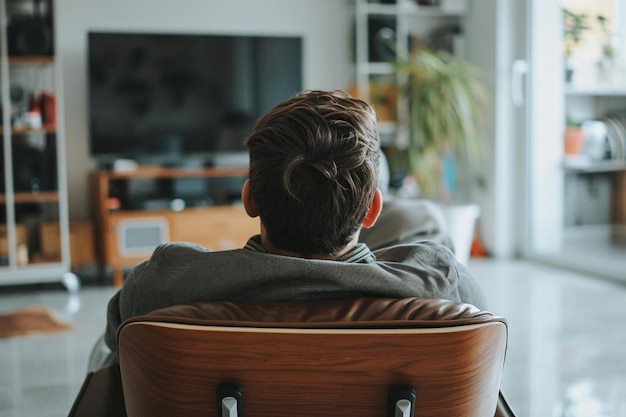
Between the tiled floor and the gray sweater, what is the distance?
159 cm

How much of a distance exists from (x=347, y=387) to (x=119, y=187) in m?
4.43

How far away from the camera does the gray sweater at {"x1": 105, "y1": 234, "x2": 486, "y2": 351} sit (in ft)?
3.29

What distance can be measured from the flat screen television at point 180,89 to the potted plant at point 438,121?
3.09ft

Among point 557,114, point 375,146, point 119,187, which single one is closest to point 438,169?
point 557,114

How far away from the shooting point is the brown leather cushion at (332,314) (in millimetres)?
906

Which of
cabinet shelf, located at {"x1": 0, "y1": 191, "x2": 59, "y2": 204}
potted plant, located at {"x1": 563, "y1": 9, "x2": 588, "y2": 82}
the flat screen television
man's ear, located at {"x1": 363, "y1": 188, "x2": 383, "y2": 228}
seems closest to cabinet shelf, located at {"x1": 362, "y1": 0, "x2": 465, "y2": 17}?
the flat screen television

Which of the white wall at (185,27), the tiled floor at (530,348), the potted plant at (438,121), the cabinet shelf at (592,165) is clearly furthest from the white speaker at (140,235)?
the cabinet shelf at (592,165)

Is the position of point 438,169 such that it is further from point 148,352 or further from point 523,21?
point 148,352

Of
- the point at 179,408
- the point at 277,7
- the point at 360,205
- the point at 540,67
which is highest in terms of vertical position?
the point at 277,7

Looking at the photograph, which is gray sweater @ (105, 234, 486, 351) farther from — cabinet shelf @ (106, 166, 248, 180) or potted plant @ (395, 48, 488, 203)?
cabinet shelf @ (106, 166, 248, 180)

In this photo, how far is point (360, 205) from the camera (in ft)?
3.49

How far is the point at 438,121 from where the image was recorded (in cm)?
484

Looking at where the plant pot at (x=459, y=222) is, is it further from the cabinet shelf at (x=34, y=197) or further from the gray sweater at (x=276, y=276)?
the gray sweater at (x=276, y=276)

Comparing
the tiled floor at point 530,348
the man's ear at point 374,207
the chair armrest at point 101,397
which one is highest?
the man's ear at point 374,207
